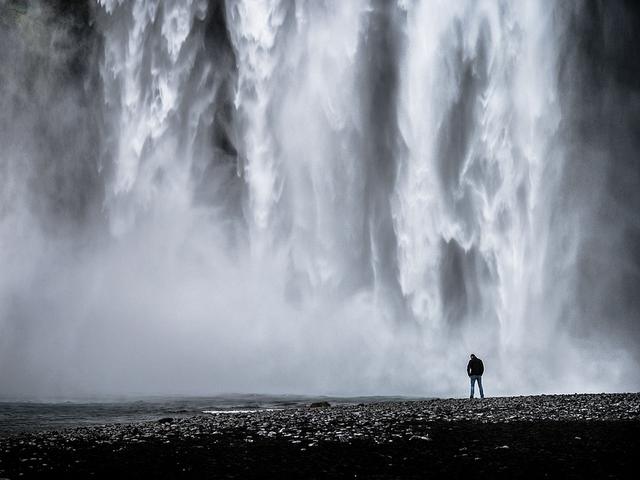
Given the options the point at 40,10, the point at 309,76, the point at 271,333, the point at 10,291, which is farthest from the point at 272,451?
the point at 40,10

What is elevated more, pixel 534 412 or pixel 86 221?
pixel 86 221

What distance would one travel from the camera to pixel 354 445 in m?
10.4

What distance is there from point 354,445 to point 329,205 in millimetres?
20821

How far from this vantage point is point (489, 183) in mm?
28094

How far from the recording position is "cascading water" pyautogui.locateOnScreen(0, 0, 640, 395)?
27.0 metres

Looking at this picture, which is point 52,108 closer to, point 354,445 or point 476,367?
point 476,367

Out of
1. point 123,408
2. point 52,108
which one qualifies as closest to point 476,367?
point 123,408

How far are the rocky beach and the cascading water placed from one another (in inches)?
Answer: 423

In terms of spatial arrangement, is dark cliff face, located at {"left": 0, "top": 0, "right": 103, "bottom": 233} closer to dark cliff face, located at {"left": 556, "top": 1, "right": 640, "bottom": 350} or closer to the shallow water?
the shallow water

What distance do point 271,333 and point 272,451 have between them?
18.1m

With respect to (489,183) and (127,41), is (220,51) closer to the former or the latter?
(127,41)

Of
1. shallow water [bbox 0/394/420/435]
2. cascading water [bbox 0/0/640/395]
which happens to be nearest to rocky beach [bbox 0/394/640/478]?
shallow water [bbox 0/394/420/435]

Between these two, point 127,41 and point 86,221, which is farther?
point 86,221

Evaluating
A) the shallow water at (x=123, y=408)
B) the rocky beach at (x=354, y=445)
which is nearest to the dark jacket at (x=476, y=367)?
the shallow water at (x=123, y=408)
